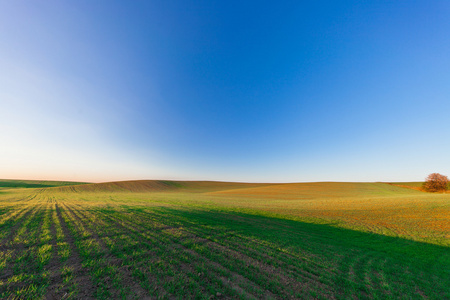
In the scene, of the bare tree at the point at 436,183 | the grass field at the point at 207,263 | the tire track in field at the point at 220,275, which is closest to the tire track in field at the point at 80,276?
the grass field at the point at 207,263

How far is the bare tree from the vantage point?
56.3m

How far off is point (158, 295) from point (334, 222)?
17401 millimetres

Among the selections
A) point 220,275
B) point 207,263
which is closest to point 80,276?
point 207,263

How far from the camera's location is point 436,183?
Answer: 57250 millimetres

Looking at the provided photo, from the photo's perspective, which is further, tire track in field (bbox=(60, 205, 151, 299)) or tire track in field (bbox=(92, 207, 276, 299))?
tire track in field (bbox=(92, 207, 276, 299))

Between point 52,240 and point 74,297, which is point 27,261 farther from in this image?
point 74,297

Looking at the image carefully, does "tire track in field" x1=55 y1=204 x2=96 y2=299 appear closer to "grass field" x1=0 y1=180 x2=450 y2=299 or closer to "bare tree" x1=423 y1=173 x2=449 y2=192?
"grass field" x1=0 y1=180 x2=450 y2=299

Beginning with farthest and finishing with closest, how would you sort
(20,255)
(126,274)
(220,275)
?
(20,255) < (220,275) < (126,274)

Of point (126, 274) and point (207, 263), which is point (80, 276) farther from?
point (207, 263)

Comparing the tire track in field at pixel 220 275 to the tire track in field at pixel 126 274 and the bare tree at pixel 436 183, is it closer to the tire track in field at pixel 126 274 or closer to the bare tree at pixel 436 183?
the tire track in field at pixel 126 274

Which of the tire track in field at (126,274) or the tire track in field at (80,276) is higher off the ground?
the tire track in field at (80,276)

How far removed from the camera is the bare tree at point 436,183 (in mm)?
56281

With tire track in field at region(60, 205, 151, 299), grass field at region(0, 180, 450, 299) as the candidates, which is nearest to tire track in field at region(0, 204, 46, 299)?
grass field at region(0, 180, 450, 299)

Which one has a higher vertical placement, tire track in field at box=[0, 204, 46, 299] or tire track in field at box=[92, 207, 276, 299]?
tire track in field at box=[0, 204, 46, 299]
